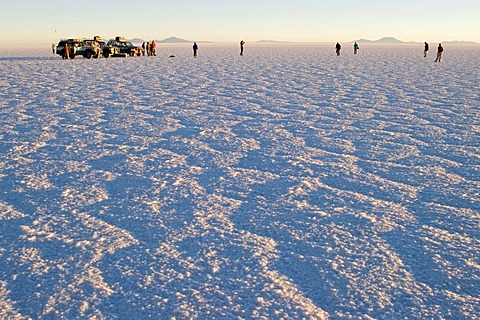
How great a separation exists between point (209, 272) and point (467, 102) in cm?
777

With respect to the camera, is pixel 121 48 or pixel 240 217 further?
pixel 121 48

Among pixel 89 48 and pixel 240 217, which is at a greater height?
pixel 89 48

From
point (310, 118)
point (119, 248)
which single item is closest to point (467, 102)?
point (310, 118)

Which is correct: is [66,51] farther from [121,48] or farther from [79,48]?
[121,48]

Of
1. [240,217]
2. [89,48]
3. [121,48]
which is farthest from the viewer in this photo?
[121,48]

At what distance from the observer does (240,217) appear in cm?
313

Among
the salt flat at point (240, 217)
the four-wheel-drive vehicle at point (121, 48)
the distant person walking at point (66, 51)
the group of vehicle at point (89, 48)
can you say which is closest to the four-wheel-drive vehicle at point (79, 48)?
the group of vehicle at point (89, 48)

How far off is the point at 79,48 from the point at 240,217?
24.4 m

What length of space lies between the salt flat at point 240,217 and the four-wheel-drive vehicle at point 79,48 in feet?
63.2

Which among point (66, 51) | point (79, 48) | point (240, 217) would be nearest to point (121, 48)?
point (79, 48)

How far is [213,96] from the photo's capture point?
9328 mm

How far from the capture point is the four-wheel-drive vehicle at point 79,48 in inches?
955

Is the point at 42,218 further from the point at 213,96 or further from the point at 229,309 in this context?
the point at 213,96

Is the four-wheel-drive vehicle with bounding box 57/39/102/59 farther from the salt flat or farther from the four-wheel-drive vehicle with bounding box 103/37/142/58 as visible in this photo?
the salt flat
